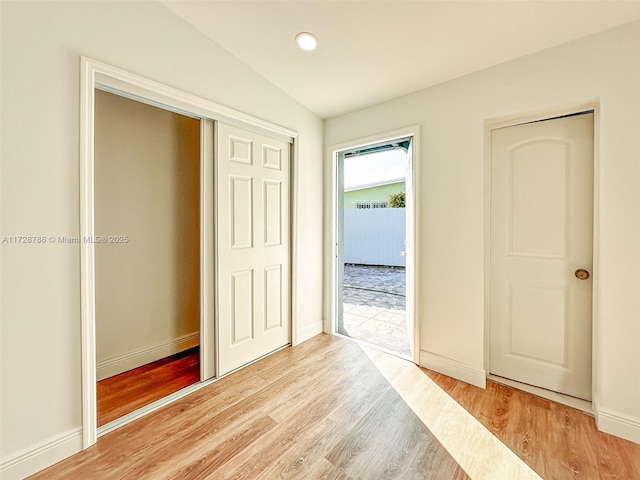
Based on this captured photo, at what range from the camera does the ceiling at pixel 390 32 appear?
67.2 inches

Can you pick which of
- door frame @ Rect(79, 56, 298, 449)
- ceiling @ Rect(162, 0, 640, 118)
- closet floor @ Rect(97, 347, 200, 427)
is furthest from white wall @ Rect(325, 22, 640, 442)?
closet floor @ Rect(97, 347, 200, 427)

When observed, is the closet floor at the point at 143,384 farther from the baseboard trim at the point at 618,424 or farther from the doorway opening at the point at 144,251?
the baseboard trim at the point at 618,424

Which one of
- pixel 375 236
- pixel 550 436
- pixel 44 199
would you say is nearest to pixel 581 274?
pixel 550 436

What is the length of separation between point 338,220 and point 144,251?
1.96 m

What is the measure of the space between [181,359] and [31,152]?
82.5 inches

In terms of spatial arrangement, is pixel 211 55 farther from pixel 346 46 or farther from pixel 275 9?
pixel 346 46

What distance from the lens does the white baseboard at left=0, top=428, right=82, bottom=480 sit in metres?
1.40

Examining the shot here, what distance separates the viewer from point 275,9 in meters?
1.87

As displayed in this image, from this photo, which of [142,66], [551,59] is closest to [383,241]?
[551,59]

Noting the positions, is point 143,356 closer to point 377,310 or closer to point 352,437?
point 352,437

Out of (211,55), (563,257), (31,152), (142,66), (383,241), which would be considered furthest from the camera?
(383,241)

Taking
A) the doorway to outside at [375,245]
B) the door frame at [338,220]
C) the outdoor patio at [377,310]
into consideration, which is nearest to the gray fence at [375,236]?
the doorway to outside at [375,245]

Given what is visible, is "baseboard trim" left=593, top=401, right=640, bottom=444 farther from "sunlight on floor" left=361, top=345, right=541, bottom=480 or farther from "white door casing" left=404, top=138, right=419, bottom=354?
"white door casing" left=404, top=138, right=419, bottom=354

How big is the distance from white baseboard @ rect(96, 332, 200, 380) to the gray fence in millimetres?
5110
